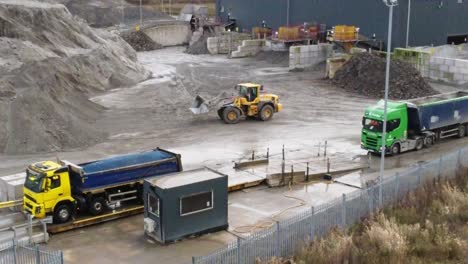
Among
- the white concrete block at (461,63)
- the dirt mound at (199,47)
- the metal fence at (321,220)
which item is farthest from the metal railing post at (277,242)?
the dirt mound at (199,47)

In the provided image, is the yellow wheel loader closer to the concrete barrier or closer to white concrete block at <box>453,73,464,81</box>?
white concrete block at <box>453,73,464,81</box>

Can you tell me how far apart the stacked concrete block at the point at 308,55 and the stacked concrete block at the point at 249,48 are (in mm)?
9998

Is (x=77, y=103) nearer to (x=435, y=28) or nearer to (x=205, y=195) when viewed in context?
(x=205, y=195)

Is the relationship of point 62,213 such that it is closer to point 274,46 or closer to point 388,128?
point 388,128

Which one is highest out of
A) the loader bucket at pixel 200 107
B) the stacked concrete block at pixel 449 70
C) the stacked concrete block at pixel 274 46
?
the stacked concrete block at pixel 274 46

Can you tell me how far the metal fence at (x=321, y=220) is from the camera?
1616cm

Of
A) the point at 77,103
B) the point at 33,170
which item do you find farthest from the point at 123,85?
the point at 33,170

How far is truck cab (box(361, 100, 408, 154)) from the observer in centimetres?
2930

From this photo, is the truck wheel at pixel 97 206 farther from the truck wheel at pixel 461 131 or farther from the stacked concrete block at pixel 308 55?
the stacked concrete block at pixel 308 55

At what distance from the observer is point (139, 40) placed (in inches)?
2992

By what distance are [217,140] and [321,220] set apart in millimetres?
15301

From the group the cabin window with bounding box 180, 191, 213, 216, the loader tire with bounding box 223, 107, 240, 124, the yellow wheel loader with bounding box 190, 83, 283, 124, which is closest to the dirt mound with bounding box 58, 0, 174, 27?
the yellow wheel loader with bounding box 190, 83, 283, 124

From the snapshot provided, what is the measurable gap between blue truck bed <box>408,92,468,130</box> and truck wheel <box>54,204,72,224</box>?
17.3 m

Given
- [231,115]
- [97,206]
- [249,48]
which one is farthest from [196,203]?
[249,48]
